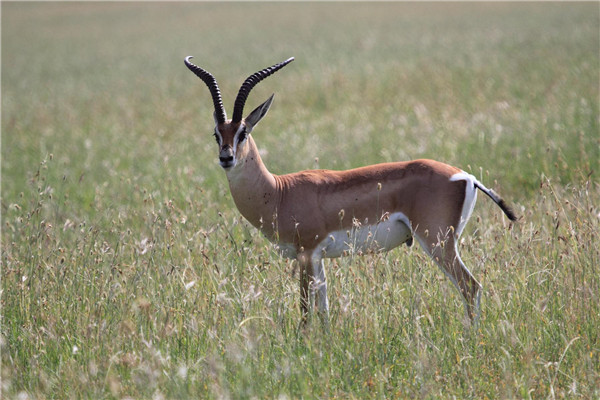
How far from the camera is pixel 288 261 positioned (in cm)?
566

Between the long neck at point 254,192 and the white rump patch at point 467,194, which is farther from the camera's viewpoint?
the long neck at point 254,192

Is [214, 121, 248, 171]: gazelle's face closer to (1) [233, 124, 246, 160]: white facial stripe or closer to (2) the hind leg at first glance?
(1) [233, 124, 246, 160]: white facial stripe

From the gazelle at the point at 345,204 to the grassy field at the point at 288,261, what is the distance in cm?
18

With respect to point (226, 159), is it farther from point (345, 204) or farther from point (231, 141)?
point (345, 204)

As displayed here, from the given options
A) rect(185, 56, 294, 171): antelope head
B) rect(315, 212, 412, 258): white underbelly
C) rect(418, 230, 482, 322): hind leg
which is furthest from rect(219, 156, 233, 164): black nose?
rect(418, 230, 482, 322): hind leg

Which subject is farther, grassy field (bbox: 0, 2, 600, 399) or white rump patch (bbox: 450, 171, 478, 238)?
white rump patch (bbox: 450, 171, 478, 238)

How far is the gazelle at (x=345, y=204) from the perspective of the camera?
5.55m

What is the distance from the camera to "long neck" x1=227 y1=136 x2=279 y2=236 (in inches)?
231

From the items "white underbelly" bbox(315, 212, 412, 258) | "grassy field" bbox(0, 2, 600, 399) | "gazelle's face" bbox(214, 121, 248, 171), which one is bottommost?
"grassy field" bbox(0, 2, 600, 399)

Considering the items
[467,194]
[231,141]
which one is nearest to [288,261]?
[231,141]

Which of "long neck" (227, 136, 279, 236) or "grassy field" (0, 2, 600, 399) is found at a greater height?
"long neck" (227, 136, 279, 236)

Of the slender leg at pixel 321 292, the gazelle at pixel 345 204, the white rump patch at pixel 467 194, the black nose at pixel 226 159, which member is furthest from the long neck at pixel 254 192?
the white rump patch at pixel 467 194

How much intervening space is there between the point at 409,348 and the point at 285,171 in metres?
6.03

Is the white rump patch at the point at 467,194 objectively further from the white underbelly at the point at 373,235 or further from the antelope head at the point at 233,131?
the antelope head at the point at 233,131
